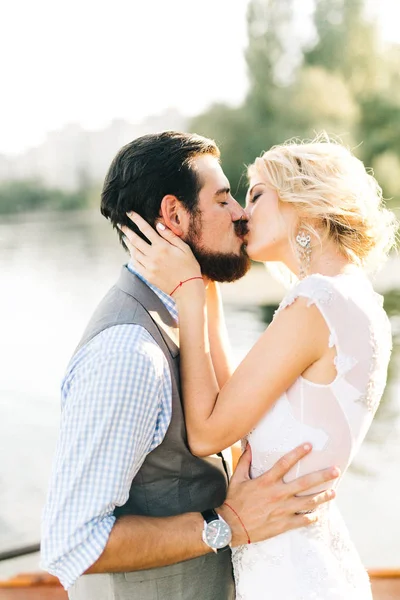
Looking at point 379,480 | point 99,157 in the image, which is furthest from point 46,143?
point 379,480

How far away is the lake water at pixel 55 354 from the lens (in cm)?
736

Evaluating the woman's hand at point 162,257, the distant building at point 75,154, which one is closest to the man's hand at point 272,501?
the woman's hand at point 162,257

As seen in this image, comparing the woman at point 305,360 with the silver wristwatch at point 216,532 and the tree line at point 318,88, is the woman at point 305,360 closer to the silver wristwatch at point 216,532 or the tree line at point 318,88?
the silver wristwatch at point 216,532

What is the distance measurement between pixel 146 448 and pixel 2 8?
8980 millimetres

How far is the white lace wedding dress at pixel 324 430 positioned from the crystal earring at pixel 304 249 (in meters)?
0.11

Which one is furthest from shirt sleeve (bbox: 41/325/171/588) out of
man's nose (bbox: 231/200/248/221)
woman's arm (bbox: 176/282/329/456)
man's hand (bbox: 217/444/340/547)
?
man's nose (bbox: 231/200/248/221)

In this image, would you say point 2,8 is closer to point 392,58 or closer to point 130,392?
point 392,58

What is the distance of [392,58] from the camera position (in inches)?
345

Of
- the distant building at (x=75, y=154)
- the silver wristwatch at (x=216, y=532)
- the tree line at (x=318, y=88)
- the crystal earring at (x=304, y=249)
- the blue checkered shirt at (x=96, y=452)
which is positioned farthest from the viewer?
the tree line at (x=318, y=88)

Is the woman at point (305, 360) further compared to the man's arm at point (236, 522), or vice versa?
the woman at point (305, 360)

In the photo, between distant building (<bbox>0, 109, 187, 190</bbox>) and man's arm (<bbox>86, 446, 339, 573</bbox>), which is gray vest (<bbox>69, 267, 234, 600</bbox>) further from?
distant building (<bbox>0, 109, 187, 190</bbox>)

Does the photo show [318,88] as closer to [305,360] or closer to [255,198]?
[255,198]

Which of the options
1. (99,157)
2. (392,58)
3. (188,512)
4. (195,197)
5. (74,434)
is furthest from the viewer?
(392,58)

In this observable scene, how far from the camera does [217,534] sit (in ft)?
3.73
